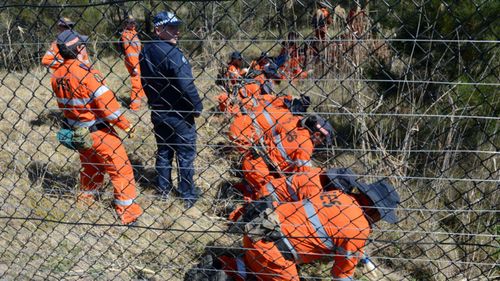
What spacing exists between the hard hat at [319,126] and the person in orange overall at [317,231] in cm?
113

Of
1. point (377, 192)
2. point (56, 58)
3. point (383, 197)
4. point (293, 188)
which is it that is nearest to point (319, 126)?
point (293, 188)

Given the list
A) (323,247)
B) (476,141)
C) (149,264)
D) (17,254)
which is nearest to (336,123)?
(476,141)

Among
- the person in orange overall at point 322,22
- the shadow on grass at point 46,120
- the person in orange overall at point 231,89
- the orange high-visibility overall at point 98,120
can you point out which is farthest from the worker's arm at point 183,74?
the shadow on grass at point 46,120

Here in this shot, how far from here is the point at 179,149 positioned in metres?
4.35

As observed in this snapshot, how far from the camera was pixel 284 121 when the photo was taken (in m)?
4.77

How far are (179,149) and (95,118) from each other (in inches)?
30.7

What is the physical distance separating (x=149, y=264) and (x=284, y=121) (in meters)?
1.95

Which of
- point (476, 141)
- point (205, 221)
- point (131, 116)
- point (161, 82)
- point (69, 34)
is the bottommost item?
point (205, 221)

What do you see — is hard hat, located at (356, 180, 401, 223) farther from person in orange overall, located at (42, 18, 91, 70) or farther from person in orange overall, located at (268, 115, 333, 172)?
Answer: person in orange overall, located at (42, 18, 91, 70)

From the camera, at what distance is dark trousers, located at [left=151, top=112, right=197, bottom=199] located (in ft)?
13.9

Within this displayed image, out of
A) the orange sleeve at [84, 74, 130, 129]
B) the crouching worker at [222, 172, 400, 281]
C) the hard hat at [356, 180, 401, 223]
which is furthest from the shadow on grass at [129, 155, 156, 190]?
the hard hat at [356, 180, 401, 223]

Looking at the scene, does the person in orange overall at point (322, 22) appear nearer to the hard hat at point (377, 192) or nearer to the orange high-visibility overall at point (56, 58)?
the hard hat at point (377, 192)

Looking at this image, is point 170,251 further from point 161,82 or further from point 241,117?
point 241,117

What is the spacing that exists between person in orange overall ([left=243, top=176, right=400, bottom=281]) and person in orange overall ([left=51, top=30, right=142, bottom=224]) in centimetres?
133
